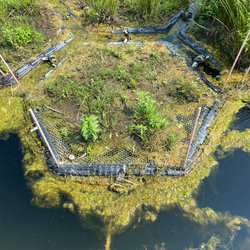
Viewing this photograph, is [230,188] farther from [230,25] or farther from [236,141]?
[230,25]

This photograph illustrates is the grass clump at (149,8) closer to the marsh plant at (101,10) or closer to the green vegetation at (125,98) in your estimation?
the marsh plant at (101,10)

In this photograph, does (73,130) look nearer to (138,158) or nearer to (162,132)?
(138,158)

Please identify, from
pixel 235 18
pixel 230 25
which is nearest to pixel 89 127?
pixel 235 18

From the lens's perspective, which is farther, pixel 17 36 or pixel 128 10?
pixel 128 10

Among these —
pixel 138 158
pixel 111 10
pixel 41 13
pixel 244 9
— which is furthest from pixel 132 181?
pixel 41 13

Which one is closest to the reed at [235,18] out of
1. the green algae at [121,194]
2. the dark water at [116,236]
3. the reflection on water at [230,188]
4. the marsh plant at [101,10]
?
the green algae at [121,194]
